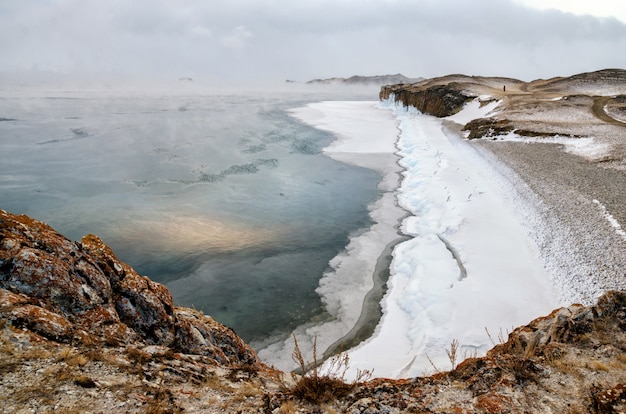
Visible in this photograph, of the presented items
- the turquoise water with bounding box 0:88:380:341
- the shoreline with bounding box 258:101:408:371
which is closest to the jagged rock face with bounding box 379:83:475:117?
the turquoise water with bounding box 0:88:380:341

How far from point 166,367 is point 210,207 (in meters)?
15.1

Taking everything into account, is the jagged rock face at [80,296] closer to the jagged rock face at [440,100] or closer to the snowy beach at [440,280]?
the snowy beach at [440,280]

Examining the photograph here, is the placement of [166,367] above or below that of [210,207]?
above

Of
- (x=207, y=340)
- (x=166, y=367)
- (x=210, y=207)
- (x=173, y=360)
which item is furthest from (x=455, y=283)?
(x=210, y=207)

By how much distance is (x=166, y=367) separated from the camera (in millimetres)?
4520

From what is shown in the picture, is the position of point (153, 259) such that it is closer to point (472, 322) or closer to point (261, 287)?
point (261, 287)

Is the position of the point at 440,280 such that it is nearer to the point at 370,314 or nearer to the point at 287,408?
the point at 370,314

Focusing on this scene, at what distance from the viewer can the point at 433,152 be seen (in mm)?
31484

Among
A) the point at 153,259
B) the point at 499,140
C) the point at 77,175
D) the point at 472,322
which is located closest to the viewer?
the point at 472,322

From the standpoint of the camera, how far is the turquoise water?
12.6m

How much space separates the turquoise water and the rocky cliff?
613cm

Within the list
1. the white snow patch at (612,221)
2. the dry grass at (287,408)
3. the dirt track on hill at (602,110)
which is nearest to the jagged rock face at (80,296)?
the dry grass at (287,408)

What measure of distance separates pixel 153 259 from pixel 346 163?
19.8 m

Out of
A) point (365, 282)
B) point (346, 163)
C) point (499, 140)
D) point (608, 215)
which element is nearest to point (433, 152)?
point (499, 140)
